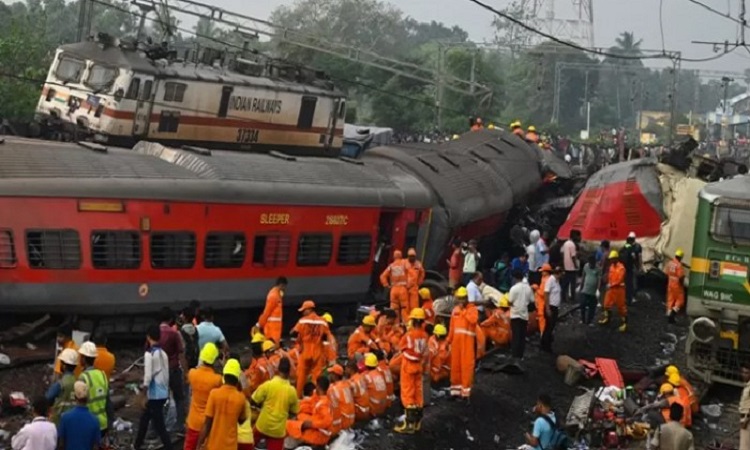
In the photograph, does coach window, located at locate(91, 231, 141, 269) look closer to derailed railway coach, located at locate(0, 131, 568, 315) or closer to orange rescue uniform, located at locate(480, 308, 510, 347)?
derailed railway coach, located at locate(0, 131, 568, 315)

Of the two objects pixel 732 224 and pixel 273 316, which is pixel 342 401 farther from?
pixel 732 224

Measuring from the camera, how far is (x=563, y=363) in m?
19.3

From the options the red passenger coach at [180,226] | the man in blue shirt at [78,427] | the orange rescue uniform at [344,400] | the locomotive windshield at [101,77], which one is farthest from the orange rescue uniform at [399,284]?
the man in blue shirt at [78,427]

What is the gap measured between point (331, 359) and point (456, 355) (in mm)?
1873

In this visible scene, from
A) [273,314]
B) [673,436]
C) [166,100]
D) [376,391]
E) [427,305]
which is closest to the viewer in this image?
[673,436]

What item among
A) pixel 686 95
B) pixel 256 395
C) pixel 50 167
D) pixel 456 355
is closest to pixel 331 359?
pixel 456 355

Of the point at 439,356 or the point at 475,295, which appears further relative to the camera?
the point at 475,295

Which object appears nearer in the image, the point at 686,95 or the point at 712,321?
the point at 712,321

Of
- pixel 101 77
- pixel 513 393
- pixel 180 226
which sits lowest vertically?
pixel 513 393

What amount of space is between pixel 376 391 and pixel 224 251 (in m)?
4.46

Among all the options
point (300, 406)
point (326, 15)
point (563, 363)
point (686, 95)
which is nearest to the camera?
point (300, 406)

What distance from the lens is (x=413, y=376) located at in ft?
49.8

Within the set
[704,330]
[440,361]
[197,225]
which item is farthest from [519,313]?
[197,225]

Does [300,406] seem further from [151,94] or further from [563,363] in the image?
[151,94]
